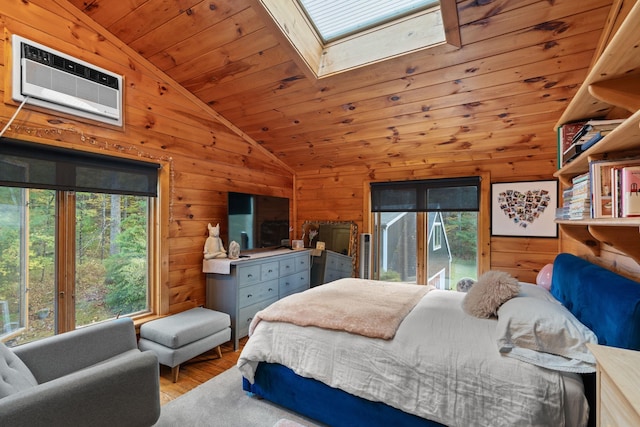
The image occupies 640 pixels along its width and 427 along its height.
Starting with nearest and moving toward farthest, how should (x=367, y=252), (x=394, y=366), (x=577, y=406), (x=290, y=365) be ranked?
(x=577, y=406) < (x=394, y=366) < (x=290, y=365) < (x=367, y=252)

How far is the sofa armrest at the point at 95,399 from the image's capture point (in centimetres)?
112

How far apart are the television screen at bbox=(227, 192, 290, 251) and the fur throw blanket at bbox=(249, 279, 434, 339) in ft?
4.31

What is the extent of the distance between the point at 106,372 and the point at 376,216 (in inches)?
136

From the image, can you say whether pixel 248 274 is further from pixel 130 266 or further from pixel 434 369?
pixel 434 369

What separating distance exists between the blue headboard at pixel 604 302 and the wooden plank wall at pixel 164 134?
3.19 meters

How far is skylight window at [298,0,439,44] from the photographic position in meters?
2.26

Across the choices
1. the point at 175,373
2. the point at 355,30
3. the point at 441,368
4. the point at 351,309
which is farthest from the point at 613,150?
the point at 175,373

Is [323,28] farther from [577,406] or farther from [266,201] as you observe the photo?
[577,406]

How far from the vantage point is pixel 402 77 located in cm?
252

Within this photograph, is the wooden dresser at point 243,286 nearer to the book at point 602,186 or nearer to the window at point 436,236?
the window at point 436,236

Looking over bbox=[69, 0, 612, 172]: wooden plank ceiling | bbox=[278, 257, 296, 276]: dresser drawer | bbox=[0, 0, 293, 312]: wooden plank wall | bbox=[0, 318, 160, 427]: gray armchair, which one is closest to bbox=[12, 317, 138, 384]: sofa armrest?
bbox=[0, 318, 160, 427]: gray armchair

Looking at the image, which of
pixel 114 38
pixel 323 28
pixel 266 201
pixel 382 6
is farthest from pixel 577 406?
pixel 114 38

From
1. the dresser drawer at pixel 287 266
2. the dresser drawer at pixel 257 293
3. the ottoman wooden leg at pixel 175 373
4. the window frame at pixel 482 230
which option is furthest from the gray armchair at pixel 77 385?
the window frame at pixel 482 230

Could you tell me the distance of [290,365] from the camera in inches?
72.3
